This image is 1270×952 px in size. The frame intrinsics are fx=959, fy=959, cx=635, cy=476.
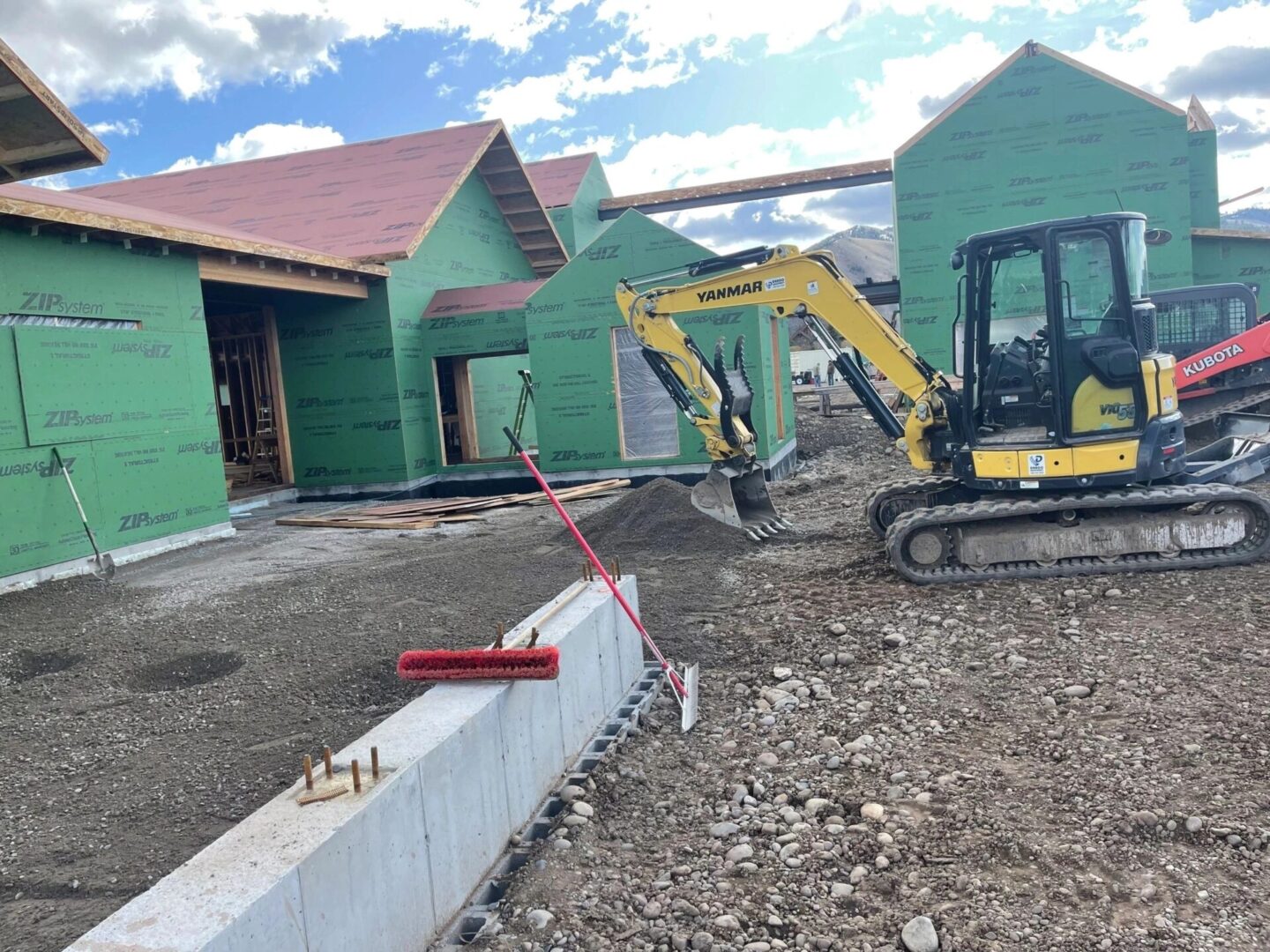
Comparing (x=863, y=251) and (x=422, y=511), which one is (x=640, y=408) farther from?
(x=863, y=251)

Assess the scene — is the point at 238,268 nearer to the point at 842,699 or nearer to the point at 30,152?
the point at 30,152

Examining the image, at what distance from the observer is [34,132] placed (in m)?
8.45

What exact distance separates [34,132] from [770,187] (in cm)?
1730

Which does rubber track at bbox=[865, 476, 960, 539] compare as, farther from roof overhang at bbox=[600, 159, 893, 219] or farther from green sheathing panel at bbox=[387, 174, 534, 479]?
roof overhang at bbox=[600, 159, 893, 219]

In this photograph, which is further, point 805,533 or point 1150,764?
point 805,533

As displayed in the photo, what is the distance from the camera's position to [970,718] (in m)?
4.80

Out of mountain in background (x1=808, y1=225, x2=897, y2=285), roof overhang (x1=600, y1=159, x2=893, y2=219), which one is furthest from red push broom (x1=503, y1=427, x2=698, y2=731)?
mountain in background (x1=808, y1=225, x2=897, y2=285)

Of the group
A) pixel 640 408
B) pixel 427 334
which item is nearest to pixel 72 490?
pixel 427 334

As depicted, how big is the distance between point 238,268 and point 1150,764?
1175 cm

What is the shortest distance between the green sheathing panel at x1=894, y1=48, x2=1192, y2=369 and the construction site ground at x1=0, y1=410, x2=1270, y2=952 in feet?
47.8

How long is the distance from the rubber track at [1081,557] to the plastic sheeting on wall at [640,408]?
22.9ft

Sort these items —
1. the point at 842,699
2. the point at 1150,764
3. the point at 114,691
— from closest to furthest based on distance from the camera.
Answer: the point at 1150,764
the point at 842,699
the point at 114,691

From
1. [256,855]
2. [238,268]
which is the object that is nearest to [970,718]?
[256,855]

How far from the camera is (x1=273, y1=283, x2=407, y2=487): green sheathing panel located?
1533 cm
